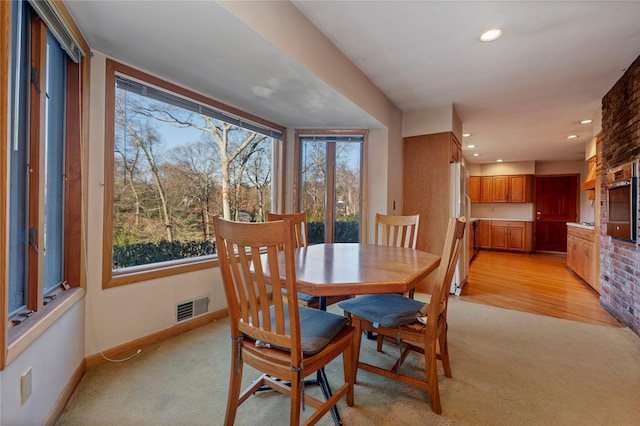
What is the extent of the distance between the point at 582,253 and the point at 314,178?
4.19 meters

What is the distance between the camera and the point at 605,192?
10.7 ft

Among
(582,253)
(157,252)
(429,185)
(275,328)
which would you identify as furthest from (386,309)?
(582,253)

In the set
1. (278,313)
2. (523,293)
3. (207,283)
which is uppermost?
(278,313)

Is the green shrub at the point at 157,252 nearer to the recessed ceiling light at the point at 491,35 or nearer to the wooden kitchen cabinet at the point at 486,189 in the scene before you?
the recessed ceiling light at the point at 491,35

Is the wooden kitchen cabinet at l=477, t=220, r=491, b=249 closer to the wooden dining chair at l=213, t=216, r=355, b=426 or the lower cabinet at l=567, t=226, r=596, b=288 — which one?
the lower cabinet at l=567, t=226, r=596, b=288

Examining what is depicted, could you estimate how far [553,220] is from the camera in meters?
7.24

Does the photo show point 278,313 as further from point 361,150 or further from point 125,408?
point 361,150

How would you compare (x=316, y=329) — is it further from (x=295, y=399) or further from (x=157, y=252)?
(x=157, y=252)

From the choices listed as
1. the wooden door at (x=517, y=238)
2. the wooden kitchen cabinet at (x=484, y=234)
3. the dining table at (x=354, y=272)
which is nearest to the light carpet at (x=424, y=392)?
the dining table at (x=354, y=272)

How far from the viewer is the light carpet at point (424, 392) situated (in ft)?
4.91

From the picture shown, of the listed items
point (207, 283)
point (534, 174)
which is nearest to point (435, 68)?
point (207, 283)

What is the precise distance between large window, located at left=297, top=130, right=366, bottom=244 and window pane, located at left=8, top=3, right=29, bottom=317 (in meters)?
2.60

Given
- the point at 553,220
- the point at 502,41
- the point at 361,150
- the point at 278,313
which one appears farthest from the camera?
the point at 553,220

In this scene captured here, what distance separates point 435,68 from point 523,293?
306 centimetres
